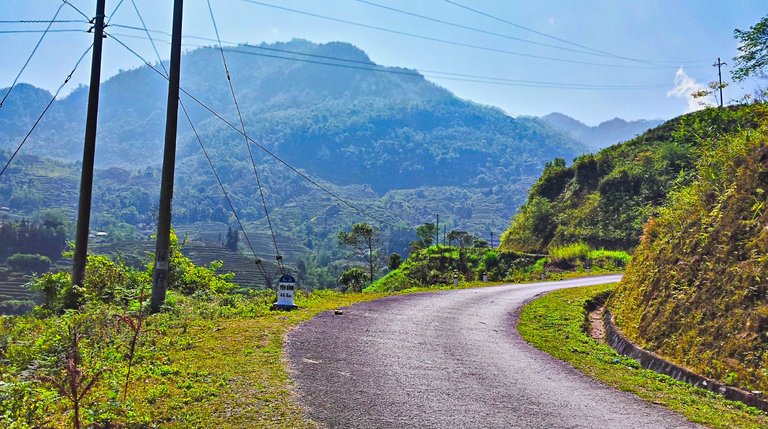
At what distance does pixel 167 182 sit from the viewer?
14.3 metres

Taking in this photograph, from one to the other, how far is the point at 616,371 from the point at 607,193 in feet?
Answer: 156

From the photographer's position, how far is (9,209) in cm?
17362

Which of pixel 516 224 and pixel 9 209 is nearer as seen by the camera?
pixel 516 224

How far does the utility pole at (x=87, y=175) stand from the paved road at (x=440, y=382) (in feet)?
Answer: 22.8

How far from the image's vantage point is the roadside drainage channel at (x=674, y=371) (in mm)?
7168

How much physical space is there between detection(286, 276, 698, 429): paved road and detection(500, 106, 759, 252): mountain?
3585 centimetres

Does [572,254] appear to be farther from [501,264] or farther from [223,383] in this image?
[223,383]

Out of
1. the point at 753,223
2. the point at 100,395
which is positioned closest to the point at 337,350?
the point at 100,395

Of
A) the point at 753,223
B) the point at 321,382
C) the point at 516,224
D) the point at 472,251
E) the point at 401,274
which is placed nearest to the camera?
the point at 321,382

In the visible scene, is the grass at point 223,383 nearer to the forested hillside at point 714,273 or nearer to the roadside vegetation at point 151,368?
the roadside vegetation at point 151,368

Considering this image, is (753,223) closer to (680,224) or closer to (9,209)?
(680,224)

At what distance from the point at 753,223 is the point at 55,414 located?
34.0 ft

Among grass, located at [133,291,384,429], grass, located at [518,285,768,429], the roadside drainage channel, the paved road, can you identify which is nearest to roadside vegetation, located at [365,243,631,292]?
grass, located at [518,285,768,429]

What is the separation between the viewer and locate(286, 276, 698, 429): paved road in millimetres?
6230
